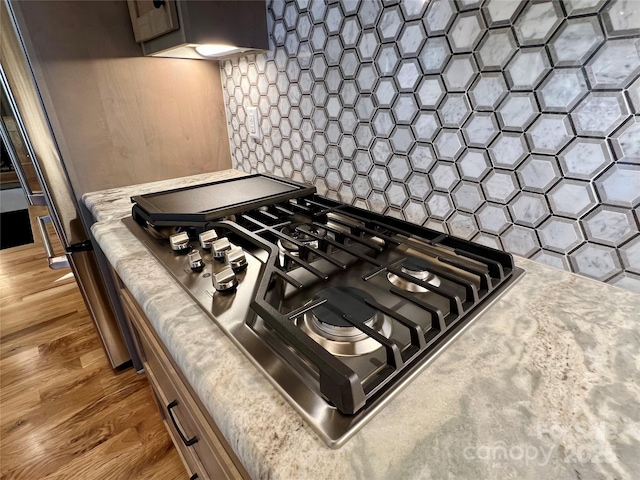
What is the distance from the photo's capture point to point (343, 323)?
48cm

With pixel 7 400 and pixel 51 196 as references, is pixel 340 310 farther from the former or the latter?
pixel 7 400

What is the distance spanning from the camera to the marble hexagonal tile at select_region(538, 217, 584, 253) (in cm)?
63

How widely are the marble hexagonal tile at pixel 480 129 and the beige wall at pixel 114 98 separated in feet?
3.53

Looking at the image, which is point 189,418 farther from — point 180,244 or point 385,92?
point 385,92

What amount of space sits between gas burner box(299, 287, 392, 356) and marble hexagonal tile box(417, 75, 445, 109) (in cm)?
A: 48

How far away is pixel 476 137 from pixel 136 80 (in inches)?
44.9

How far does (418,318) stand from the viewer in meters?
0.56

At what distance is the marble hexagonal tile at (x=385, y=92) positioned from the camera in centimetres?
81

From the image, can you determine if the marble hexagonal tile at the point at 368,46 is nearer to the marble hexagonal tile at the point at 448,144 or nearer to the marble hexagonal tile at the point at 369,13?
the marble hexagonal tile at the point at 369,13

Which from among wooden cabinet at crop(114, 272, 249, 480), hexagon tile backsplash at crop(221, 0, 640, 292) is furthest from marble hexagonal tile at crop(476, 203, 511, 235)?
wooden cabinet at crop(114, 272, 249, 480)

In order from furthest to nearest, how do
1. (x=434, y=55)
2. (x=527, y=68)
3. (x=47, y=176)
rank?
(x=47, y=176), (x=434, y=55), (x=527, y=68)

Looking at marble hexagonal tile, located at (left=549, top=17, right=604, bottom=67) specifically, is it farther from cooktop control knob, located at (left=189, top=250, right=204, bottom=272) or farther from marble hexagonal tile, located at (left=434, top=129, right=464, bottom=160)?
cooktop control knob, located at (left=189, top=250, right=204, bottom=272)

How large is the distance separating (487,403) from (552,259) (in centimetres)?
41

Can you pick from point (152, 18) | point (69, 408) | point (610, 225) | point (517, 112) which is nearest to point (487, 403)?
point (610, 225)
